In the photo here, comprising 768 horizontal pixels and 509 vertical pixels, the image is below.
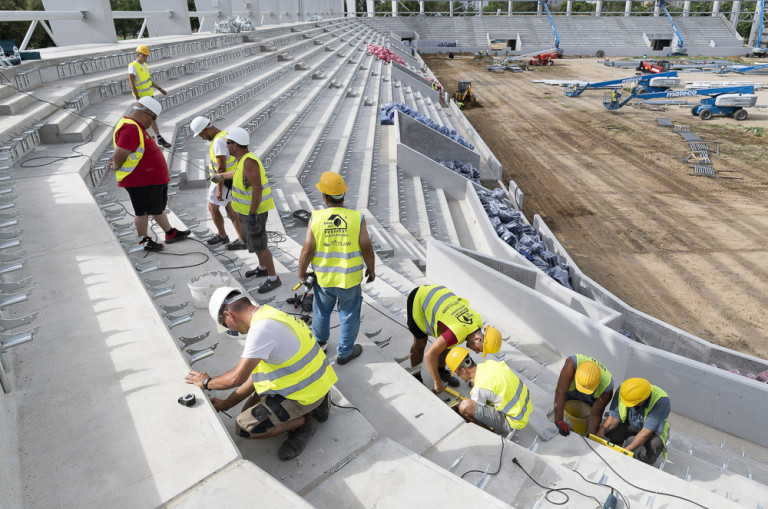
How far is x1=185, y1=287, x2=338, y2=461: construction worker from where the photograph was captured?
9.55 ft

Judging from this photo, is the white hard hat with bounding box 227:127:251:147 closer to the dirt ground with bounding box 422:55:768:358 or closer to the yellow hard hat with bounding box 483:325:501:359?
the yellow hard hat with bounding box 483:325:501:359

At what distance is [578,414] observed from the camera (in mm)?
4793

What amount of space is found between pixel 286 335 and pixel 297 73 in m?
16.2

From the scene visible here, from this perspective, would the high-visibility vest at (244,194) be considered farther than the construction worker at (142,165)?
Yes

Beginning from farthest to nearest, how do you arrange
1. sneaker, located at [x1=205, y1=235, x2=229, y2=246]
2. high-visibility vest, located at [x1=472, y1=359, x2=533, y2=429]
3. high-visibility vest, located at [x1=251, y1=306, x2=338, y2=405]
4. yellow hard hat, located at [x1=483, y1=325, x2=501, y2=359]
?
sneaker, located at [x1=205, y1=235, x2=229, y2=246]
yellow hard hat, located at [x1=483, y1=325, x2=501, y2=359]
high-visibility vest, located at [x1=472, y1=359, x2=533, y2=429]
high-visibility vest, located at [x1=251, y1=306, x2=338, y2=405]

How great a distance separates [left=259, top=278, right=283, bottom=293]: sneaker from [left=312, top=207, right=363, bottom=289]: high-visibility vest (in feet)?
4.57

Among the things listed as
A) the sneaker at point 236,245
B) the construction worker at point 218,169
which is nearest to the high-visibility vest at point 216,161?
the construction worker at point 218,169

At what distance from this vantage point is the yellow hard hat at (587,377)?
4.40 metres

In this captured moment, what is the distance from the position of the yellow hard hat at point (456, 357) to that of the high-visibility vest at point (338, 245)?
1.08 meters

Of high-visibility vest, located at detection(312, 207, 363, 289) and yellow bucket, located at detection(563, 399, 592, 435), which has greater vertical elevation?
high-visibility vest, located at detection(312, 207, 363, 289)

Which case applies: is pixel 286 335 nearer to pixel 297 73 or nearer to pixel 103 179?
pixel 103 179

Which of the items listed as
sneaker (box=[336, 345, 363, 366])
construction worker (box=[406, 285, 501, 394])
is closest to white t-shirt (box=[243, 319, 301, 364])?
sneaker (box=[336, 345, 363, 366])

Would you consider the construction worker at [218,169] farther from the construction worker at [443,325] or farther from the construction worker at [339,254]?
the construction worker at [443,325]

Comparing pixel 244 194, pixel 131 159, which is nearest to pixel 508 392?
pixel 244 194
